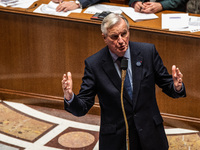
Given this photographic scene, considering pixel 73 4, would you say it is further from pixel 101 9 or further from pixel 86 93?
pixel 86 93

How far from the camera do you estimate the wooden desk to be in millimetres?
4238

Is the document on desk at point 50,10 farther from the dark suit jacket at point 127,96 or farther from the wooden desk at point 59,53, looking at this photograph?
the dark suit jacket at point 127,96

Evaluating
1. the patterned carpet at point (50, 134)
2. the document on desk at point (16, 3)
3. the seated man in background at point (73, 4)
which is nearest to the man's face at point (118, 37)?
the patterned carpet at point (50, 134)

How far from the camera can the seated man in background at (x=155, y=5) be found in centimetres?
452

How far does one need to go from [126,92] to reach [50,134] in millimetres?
1968

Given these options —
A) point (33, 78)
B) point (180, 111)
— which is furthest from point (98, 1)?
point (180, 111)

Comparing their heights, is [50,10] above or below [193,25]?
above

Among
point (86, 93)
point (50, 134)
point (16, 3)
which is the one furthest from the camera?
point (16, 3)

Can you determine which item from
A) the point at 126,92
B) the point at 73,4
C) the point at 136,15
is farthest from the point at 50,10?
the point at 126,92

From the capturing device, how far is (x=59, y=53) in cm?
466

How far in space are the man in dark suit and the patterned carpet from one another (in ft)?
4.81

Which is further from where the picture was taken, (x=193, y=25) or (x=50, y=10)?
(x=50, y=10)

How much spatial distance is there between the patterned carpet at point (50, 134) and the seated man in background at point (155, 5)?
4.16ft

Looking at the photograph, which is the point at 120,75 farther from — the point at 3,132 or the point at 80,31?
the point at 3,132
